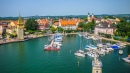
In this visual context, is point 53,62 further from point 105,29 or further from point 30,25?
point 30,25

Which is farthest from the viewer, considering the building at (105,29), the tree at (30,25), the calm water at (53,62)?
the tree at (30,25)

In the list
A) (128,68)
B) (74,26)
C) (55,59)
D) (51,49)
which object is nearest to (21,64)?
(55,59)

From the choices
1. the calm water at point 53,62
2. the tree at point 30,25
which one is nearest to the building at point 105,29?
the tree at point 30,25

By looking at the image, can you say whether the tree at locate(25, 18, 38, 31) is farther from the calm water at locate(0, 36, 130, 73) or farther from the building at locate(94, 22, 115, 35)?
the calm water at locate(0, 36, 130, 73)

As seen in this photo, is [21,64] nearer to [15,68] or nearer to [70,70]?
[15,68]

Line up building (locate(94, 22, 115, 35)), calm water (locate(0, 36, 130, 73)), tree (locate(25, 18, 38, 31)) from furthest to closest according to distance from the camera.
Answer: tree (locate(25, 18, 38, 31)) < building (locate(94, 22, 115, 35)) < calm water (locate(0, 36, 130, 73))

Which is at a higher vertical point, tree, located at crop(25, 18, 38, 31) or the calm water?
tree, located at crop(25, 18, 38, 31)

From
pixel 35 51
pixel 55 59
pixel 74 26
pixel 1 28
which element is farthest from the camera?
pixel 74 26

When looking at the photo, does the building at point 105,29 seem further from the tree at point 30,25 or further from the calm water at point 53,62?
Answer: the calm water at point 53,62

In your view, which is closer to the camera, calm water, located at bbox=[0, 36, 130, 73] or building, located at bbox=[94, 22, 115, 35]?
calm water, located at bbox=[0, 36, 130, 73]

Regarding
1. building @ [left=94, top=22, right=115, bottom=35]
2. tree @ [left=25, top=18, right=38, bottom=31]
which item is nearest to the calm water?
building @ [left=94, top=22, right=115, bottom=35]

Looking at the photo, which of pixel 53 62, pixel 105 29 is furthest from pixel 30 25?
pixel 53 62
